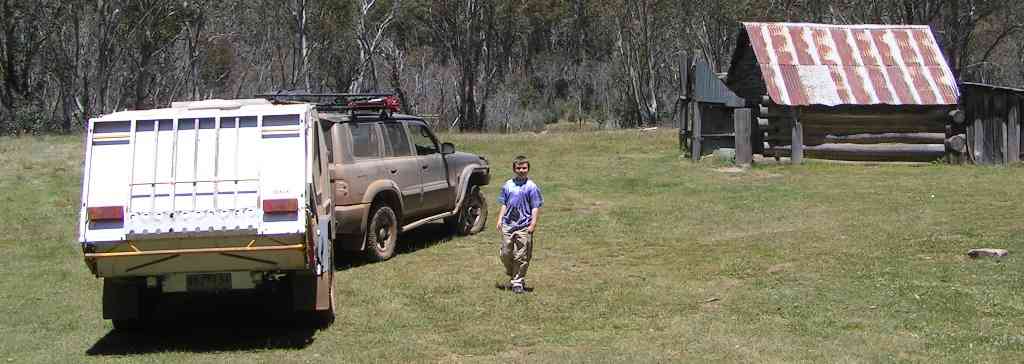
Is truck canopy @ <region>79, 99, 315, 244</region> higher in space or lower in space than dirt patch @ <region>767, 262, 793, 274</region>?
higher

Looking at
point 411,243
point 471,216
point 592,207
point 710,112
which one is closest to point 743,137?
point 710,112

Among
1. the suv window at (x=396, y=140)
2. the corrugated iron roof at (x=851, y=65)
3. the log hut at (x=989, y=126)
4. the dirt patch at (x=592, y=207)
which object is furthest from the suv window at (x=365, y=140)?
the log hut at (x=989, y=126)

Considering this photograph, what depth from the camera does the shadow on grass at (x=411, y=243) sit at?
42.2 feet

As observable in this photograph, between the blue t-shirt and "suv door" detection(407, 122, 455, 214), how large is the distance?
3.21 metres

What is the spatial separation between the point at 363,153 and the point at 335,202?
85 centimetres

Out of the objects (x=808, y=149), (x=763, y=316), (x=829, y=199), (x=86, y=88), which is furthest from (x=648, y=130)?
(x=763, y=316)

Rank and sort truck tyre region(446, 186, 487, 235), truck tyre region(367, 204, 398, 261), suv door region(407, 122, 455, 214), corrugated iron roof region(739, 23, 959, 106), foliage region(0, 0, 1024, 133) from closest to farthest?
truck tyre region(367, 204, 398, 261)
suv door region(407, 122, 455, 214)
truck tyre region(446, 186, 487, 235)
corrugated iron roof region(739, 23, 959, 106)
foliage region(0, 0, 1024, 133)

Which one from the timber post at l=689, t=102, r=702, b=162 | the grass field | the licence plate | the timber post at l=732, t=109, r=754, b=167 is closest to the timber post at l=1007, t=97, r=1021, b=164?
the grass field

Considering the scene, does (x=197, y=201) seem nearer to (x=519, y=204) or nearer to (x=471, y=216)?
(x=519, y=204)

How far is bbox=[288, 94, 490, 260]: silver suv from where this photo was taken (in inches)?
472

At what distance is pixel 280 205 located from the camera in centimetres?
810

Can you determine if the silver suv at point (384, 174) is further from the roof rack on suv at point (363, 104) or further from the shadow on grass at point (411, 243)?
the shadow on grass at point (411, 243)

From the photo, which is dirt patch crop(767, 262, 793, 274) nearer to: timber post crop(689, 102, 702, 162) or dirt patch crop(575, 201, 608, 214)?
dirt patch crop(575, 201, 608, 214)

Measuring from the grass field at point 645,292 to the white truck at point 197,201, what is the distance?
0.65 m
